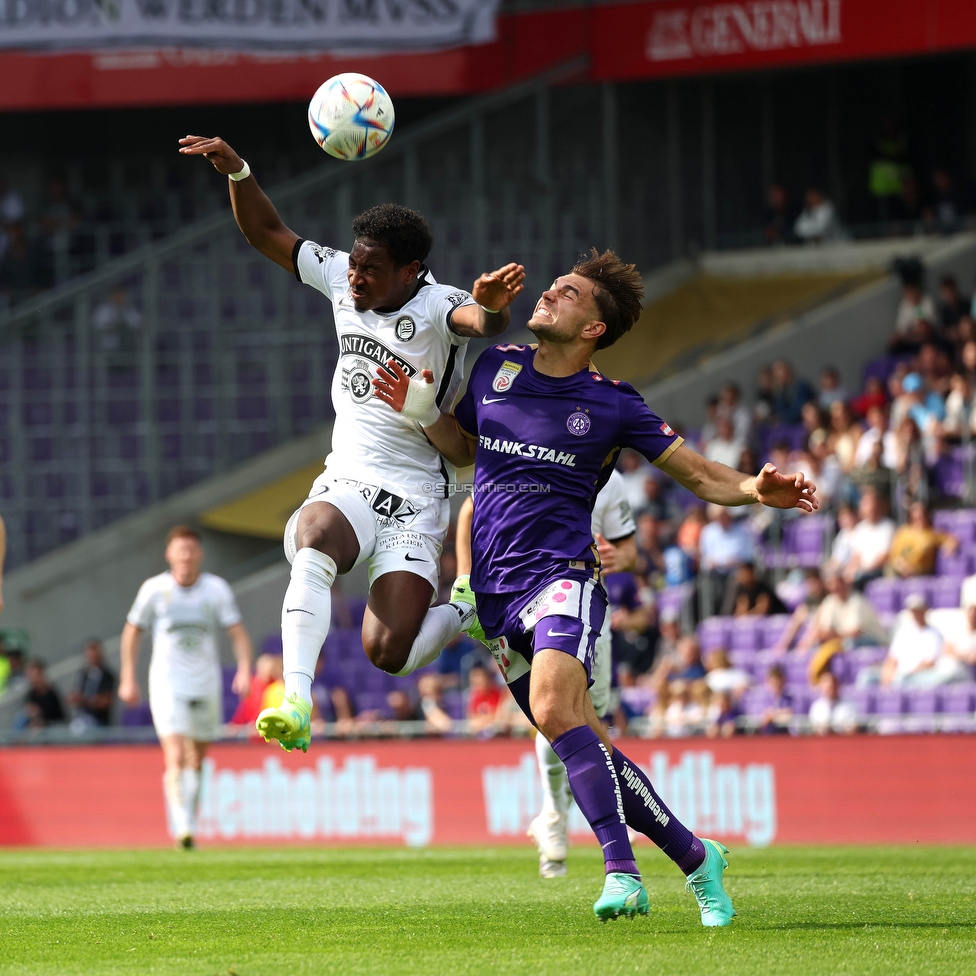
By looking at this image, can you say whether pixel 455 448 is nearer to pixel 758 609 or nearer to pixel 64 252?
pixel 758 609

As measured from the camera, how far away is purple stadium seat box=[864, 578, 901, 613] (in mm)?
16438

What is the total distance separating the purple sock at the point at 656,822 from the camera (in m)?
6.28

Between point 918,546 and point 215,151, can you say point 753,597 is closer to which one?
point 918,546

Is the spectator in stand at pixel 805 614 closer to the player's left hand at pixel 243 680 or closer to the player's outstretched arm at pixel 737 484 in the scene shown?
the player's left hand at pixel 243 680

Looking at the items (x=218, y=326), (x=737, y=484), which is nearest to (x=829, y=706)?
(x=737, y=484)

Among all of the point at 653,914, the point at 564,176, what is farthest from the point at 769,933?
the point at 564,176

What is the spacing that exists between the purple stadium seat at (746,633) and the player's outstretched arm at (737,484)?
1083 centimetres

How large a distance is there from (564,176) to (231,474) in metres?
6.35

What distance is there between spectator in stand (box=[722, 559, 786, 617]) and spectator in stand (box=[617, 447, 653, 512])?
2443mm

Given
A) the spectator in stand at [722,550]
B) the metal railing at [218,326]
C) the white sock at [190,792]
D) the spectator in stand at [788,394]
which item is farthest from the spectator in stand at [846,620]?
the metal railing at [218,326]

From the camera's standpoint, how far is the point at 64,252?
25.1 meters

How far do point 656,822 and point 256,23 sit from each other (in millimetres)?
19393

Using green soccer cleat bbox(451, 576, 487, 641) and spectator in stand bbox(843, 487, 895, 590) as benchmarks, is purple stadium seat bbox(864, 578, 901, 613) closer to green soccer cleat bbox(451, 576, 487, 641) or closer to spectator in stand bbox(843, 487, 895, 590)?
spectator in stand bbox(843, 487, 895, 590)

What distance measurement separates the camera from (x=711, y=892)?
6293mm
